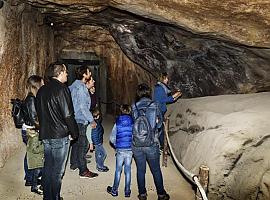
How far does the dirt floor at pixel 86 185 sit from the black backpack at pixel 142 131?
1139 millimetres

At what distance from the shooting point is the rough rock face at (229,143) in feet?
15.8

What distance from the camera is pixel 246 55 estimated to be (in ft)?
25.6

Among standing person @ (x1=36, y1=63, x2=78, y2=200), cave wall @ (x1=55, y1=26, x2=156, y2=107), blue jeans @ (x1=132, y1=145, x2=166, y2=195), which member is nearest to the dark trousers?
standing person @ (x1=36, y1=63, x2=78, y2=200)

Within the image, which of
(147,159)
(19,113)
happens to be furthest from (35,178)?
(147,159)

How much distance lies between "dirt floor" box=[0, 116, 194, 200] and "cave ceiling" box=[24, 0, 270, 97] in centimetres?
292

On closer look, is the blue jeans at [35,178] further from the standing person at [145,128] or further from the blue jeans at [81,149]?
the standing person at [145,128]

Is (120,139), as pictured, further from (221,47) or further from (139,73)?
(139,73)

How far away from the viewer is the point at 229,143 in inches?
219

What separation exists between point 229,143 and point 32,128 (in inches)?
126

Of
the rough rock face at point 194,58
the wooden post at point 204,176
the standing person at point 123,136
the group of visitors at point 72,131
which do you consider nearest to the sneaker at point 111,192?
the group of visitors at point 72,131

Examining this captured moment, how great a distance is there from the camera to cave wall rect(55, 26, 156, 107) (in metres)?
11.4

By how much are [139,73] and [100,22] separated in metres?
2.33

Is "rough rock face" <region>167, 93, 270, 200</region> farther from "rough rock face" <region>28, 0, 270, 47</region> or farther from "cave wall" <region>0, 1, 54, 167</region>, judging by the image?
"cave wall" <region>0, 1, 54, 167</region>

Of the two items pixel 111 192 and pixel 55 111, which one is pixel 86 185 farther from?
pixel 55 111
